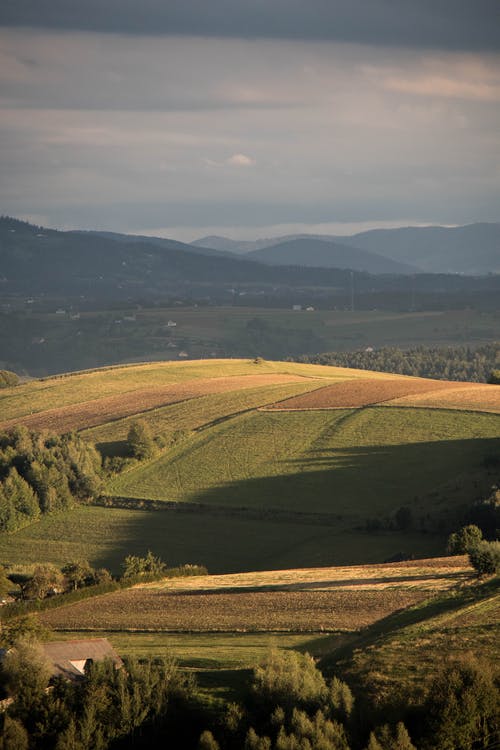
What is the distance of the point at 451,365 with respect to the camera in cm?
16988

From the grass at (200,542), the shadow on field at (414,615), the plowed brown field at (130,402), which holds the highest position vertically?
the plowed brown field at (130,402)

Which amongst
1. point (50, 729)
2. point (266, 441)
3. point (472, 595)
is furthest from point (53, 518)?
point (50, 729)

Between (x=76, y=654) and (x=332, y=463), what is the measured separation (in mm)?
44418

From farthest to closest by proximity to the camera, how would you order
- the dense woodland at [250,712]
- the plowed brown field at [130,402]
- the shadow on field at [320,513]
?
1. the plowed brown field at [130,402]
2. the shadow on field at [320,513]
3. the dense woodland at [250,712]

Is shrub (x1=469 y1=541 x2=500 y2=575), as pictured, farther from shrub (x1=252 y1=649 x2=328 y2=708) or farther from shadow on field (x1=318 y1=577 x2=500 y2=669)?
shrub (x1=252 y1=649 x2=328 y2=708)

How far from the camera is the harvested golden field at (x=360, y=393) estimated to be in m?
99.2

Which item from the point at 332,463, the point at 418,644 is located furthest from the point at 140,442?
the point at 418,644

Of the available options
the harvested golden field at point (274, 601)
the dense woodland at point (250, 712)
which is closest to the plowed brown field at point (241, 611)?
the harvested golden field at point (274, 601)

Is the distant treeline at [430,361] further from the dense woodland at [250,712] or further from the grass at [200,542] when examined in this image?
the dense woodland at [250,712]

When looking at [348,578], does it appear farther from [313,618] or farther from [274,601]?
[313,618]

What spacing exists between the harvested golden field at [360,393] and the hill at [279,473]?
19 centimetres

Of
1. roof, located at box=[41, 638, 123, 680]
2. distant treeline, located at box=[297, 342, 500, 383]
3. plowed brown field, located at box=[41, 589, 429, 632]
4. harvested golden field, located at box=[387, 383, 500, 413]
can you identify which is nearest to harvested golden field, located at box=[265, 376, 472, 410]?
harvested golden field, located at box=[387, 383, 500, 413]

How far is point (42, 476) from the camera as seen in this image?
83.6 m

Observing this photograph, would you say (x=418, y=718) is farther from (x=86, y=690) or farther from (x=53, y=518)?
(x=53, y=518)
